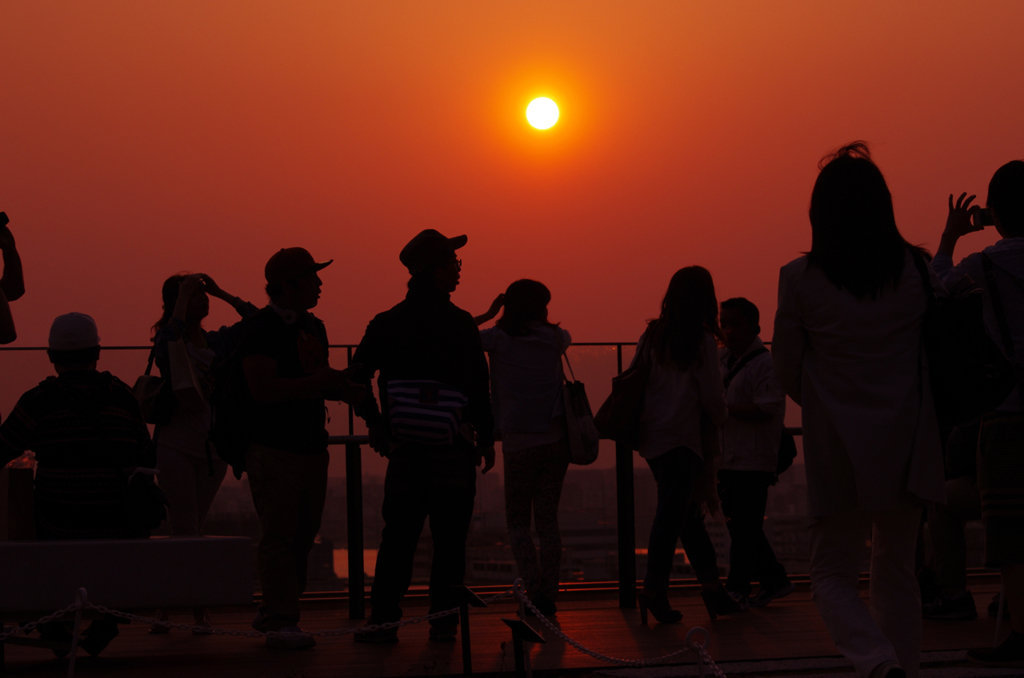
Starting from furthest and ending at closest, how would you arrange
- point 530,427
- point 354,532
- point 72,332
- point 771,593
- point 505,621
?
point 354,532, point 771,593, point 530,427, point 72,332, point 505,621

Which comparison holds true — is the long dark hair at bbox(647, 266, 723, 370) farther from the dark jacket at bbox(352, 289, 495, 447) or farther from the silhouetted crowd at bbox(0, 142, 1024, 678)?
the dark jacket at bbox(352, 289, 495, 447)

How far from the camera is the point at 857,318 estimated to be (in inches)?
136

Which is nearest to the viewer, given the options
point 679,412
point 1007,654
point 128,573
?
point 1007,654

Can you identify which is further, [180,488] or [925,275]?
[180,488]

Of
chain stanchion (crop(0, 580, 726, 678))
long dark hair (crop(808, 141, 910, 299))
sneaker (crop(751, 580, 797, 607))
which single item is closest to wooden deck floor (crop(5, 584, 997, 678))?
chain stanchion (crop(0, 580, 726, 678))

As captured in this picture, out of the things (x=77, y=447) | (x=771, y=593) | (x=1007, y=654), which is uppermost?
(x=77, y=447)

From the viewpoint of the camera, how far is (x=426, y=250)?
17.7ft

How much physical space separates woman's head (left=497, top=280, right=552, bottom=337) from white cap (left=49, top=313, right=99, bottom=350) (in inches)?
91.9

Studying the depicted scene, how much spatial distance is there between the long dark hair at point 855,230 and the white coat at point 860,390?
39mm

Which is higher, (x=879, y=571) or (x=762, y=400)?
(x=762, y=400)

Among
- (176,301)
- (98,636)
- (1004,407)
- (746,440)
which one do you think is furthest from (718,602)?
(176,301)

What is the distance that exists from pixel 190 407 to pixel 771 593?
367 cm

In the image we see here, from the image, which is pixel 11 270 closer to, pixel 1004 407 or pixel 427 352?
pixel 427 352

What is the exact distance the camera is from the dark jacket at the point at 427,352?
5.23 meters
